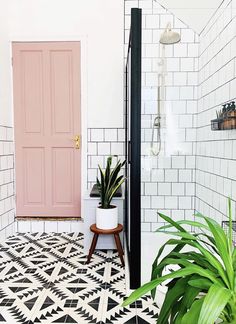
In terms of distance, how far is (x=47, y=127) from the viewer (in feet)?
10.4

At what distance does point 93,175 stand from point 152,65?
1.29 m

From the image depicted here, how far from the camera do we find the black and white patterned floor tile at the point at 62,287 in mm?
1669

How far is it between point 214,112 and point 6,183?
2130 millimetres

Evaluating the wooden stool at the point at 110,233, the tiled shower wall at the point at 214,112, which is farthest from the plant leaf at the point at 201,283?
the wooden stool at the point at 110,233

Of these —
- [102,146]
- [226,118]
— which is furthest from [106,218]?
[226,118]

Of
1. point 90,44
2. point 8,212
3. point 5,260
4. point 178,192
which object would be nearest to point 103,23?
point 90,44

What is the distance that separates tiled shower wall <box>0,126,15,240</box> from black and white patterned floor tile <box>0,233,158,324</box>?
241mm

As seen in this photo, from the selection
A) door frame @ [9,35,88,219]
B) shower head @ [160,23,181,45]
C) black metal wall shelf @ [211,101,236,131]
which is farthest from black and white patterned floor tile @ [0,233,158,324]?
shower head @ [160,23,181,45]

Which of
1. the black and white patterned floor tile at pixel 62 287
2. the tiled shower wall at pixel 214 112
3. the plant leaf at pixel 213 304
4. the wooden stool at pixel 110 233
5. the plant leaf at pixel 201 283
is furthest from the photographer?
the wooden stool at pixel 110 233

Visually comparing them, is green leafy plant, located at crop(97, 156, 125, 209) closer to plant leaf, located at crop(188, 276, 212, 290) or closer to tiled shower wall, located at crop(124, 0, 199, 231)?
tiled shower wall, located at crop(124, 0, 199, 231)

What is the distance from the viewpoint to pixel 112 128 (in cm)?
317

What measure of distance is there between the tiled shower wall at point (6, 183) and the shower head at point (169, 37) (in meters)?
1.84

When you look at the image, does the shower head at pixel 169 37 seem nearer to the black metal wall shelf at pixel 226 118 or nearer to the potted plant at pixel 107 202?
the black metal wall shelf at pixel 226 118

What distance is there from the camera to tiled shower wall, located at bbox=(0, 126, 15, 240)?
2910 mm
